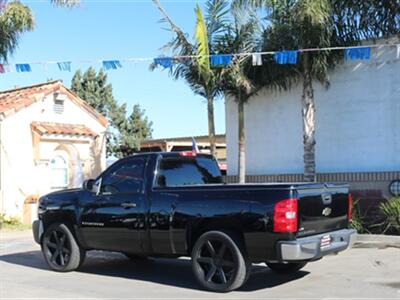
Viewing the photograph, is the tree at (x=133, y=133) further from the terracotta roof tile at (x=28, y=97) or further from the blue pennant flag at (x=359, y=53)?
the blue pennant flag at (x=359, y=53)

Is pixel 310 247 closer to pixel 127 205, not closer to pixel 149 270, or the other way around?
pixel 127 205

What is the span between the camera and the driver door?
9.20 metres

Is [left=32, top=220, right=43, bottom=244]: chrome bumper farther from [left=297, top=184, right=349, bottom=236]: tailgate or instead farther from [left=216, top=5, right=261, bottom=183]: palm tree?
[left=216, top=5, right=261, bottom=183]: palm tree

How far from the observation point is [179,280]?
9.26m

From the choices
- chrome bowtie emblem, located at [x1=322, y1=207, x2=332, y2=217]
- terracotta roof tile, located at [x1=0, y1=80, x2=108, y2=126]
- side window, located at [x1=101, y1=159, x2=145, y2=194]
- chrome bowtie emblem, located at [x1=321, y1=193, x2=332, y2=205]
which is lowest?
chrome bowtie emblem, located at [x1=322, y1=207, x2=332, y2=217]

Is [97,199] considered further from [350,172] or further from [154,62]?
[350,172]

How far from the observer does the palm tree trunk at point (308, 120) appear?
46.7 ft

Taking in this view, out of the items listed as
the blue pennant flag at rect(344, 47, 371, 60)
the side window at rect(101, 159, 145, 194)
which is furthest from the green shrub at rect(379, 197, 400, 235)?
the side window at rect(101, 159, 145, 194)

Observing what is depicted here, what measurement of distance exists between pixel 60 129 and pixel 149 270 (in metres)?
11.2

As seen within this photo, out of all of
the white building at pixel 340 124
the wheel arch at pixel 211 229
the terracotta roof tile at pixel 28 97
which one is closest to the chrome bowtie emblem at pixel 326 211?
the wheel arch at pixel 211 229

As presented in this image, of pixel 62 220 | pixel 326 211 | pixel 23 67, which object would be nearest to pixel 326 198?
pixel 326 211

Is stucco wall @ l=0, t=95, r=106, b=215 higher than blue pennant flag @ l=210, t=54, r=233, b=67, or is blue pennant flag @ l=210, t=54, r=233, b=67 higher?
blue pennant flag @ l=210, t=54, r=233, b=67

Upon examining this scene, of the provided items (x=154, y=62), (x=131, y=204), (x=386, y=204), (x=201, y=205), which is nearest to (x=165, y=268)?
(x=131, y=204)

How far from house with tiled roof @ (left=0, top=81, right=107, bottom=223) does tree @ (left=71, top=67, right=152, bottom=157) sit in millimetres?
12157
